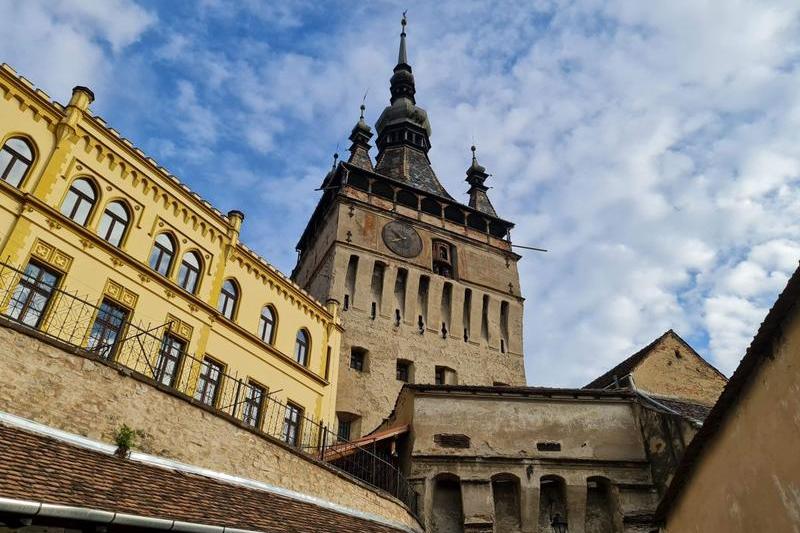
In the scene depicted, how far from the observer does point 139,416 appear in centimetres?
1013

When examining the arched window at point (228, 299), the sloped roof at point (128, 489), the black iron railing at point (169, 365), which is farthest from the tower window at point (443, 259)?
the sloped roof at point (128, 489)

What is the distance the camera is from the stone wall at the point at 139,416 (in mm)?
8789

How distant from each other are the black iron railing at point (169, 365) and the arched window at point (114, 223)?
2.02 metres

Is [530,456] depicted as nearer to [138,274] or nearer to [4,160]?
[138,274]

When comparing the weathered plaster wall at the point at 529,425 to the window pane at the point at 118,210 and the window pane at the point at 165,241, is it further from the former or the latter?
the window pane at the point at 118,210

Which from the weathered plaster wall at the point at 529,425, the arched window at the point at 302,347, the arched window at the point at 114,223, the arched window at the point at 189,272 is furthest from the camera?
the arched window at the point at 302,347

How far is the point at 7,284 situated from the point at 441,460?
38.0ft

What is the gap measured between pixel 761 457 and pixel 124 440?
31.2ft

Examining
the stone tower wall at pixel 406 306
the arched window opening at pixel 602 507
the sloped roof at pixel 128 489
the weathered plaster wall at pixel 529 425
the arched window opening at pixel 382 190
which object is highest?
the arched window opening at pixel 382 190

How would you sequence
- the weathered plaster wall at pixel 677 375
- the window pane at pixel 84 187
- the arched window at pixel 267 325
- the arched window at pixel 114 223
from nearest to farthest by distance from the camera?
the window pane at pixel 84 187 < the arched window at pixel 114 223 < the arched window at pixel 267 325 < the weathered plaster wall at pixel 677 375

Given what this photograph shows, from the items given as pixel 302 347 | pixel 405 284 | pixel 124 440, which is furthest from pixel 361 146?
pixel 124 440

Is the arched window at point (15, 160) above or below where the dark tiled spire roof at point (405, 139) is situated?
below

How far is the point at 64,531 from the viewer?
6.87 metres

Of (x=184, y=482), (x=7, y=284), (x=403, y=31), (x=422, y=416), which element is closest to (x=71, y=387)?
(x=184, y=482)
